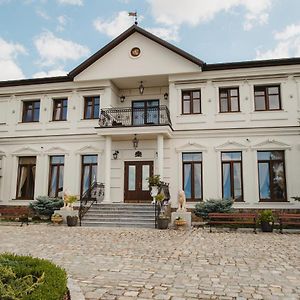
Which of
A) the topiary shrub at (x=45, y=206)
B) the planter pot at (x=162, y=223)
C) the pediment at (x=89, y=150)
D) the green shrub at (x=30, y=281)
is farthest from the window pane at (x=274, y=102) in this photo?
the green shrub at (x=30, y=281)

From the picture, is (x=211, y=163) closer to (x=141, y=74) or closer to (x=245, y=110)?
(x=245, y=110)

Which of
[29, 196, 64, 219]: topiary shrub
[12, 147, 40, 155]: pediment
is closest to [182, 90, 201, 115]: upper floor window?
[29, 196, 64, 219]: topiary shrub

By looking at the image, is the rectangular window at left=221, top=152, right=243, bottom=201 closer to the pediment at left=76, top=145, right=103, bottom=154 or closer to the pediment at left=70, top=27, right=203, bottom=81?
the pediment at left=70, top=27, right=203, bottom=81

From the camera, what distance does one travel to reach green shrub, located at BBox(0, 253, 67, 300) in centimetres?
344

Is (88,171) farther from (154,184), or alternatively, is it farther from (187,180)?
(187,180)

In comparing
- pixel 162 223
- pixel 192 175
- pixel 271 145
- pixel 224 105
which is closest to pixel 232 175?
pixel 192 175

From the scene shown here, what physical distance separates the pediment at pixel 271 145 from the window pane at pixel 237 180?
3.92ft

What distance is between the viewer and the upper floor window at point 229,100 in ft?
55.5

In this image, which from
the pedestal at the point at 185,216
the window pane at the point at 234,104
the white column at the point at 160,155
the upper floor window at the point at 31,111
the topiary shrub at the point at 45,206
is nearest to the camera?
the pedestal at the point at 185,216

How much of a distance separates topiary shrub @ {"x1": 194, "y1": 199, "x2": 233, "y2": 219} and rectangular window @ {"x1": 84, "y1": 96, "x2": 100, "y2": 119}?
765 centimetres

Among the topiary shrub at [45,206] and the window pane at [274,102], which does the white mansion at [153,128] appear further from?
the topiary shrub at [45,206]

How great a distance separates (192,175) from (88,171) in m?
5.54

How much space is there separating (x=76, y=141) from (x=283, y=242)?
1182 cm

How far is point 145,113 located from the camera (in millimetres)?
18141
